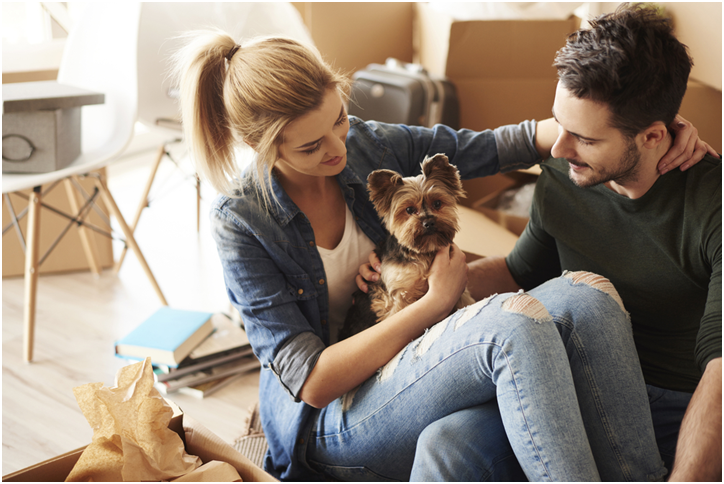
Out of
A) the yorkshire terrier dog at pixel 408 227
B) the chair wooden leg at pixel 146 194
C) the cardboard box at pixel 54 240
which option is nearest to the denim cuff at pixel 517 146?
the yorkshire terrier dog at pixel 408 227

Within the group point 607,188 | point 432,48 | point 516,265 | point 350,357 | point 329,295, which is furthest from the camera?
point 432,48

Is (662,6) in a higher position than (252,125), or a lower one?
higher

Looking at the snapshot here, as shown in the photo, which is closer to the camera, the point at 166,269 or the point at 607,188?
the point at 607,188

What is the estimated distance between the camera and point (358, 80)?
3.14m

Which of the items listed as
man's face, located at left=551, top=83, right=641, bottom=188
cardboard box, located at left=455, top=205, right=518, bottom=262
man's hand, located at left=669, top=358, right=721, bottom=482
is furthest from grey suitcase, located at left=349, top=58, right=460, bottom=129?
man's hand, located at left=669, top=358, right=721, bottom=482

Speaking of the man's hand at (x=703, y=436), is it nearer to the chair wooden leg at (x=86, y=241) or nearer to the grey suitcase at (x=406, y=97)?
the grey suitcase at (x=406, y=97)

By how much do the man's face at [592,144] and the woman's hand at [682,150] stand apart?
0.24ft

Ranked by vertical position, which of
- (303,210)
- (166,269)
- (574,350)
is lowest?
(166,269)

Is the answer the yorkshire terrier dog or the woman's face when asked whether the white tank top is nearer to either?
the yorkshire terrier dog

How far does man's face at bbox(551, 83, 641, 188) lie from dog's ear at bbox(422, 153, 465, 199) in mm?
245

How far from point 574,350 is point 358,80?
229cm

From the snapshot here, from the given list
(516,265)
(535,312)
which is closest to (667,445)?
(535,312)

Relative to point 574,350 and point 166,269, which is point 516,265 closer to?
point 574,350

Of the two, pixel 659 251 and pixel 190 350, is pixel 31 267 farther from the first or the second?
pixel 659 251
